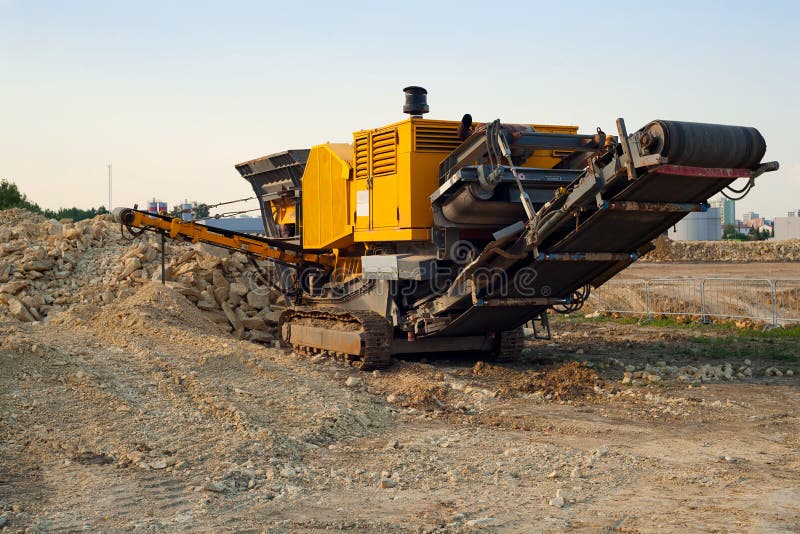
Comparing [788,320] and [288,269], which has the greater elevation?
[288,269]

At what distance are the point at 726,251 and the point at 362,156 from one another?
140ft

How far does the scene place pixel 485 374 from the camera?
11766 millimetres

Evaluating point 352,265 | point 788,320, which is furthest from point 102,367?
point 788,320

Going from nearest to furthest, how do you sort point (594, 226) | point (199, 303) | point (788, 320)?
point (594, 226) → point (199, 303) → point (788, 320)

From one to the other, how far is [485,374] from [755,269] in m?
26.1

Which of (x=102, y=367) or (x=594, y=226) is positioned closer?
(x=594, y=226)

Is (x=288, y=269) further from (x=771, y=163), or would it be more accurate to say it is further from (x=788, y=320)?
(x=788, y=320)

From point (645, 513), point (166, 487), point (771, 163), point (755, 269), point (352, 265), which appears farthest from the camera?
point (755, 269)

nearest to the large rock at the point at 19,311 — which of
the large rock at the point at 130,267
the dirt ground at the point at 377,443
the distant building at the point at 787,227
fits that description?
the large rock at the point at 130,267

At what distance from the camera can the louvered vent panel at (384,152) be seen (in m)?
11.5

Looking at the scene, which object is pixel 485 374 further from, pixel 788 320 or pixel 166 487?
pixel 788 320

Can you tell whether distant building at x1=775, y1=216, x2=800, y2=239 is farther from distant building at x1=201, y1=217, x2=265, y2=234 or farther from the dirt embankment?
distant building at x1=201, y1=217, x2=265, y2=234

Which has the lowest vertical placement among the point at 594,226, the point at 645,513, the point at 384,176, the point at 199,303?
the point at 645,513

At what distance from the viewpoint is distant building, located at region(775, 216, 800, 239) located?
288 feet
